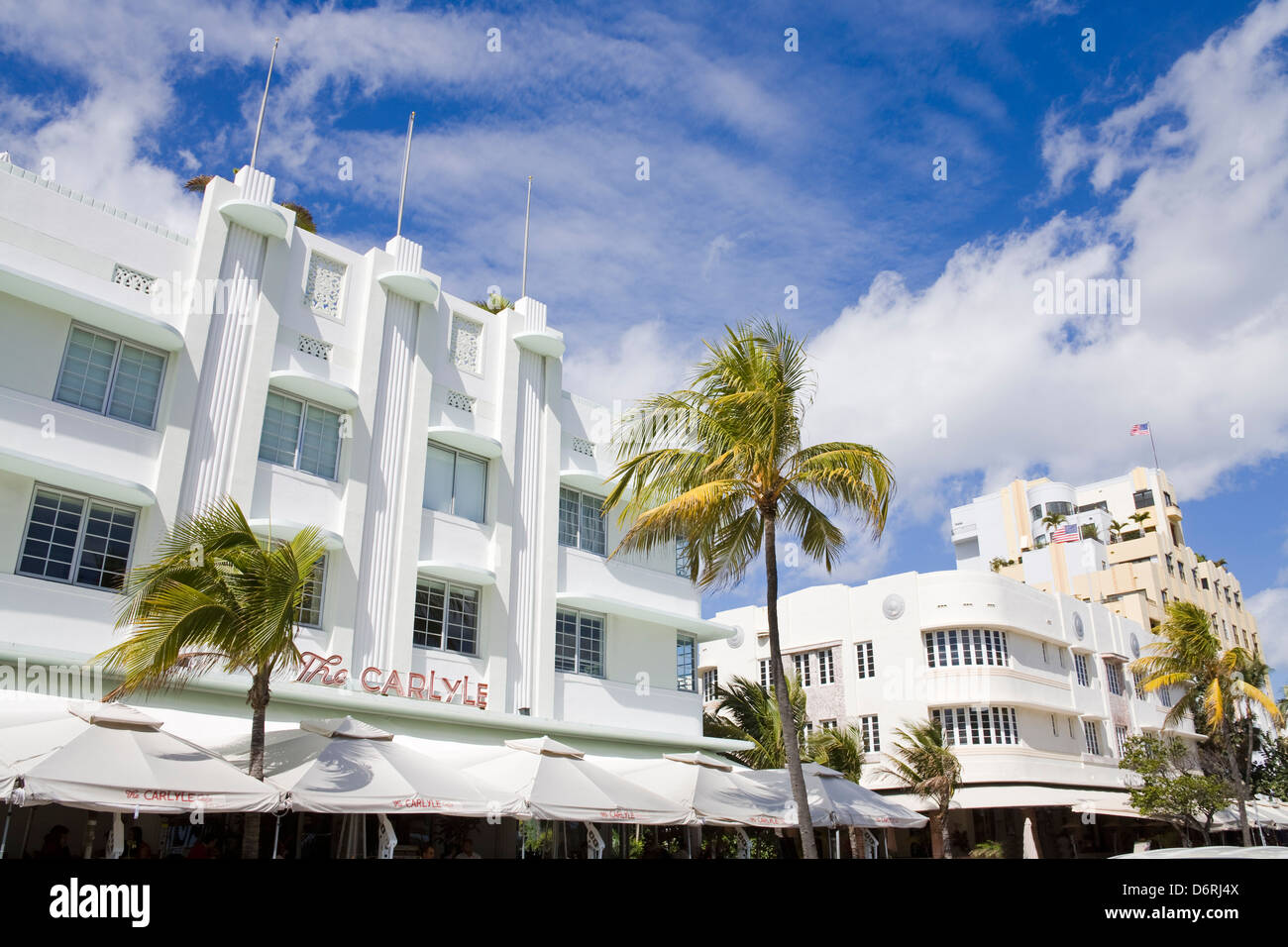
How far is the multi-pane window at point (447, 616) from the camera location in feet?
60.1

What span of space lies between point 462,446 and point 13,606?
8.65m

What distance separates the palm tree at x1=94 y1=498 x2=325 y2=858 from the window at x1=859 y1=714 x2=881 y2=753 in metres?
27.1

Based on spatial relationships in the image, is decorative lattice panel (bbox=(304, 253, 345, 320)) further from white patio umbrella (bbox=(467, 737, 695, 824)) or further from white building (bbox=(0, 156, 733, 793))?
white patio umbrella (bbox=(467, 737, 695, 824))

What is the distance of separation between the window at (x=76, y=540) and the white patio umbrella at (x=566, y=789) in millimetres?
6278

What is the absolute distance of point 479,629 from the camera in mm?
19141

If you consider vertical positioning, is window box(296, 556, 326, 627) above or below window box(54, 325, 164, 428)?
below

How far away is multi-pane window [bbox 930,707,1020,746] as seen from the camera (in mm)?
33281

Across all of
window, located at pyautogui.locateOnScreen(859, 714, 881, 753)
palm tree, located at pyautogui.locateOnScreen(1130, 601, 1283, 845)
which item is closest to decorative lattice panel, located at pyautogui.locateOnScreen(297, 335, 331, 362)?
window, located at pyautogui.locateOnScreen(859, 714, 881, 753)

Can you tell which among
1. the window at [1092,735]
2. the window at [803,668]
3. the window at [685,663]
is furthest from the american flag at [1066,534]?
the window at [685,663]

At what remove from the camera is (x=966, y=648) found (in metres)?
34.4

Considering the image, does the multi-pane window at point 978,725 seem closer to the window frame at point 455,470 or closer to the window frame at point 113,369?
the window frame at point 455,470

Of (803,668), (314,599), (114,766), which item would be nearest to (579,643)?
(314,599)

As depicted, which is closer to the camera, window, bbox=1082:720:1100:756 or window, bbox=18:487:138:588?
window, bbox=18:487:138:588
